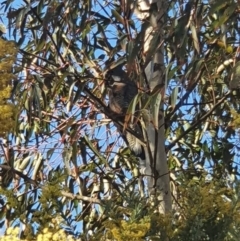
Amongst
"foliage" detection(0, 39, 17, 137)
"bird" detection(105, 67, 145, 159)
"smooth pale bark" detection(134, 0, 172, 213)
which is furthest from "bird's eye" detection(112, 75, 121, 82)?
"foliage" detection(0, 39, 17, 137)

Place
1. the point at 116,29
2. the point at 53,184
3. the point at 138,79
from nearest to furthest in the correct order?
the point at 53,184
the point at 138,79
the point at 116,29

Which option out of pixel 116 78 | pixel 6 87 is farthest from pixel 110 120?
pixel 6 87

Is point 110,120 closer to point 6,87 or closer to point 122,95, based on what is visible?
point 122,95

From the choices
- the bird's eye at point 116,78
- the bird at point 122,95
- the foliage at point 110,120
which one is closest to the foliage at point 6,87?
the foliage at point 110,120

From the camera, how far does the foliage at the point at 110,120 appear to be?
2.35 meters

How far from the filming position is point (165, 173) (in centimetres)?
314

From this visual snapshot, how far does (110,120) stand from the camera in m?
3.57

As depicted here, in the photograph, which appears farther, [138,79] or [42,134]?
[42,134]

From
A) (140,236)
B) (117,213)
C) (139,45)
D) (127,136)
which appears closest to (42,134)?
(127,136)

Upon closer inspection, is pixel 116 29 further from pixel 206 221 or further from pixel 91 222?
pixel 206 221

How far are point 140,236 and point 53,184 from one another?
33 cm

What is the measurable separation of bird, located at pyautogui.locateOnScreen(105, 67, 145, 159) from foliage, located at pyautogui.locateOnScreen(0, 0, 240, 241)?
0.23ft

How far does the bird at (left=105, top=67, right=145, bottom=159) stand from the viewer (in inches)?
132

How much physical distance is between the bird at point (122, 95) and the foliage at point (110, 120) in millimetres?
69
